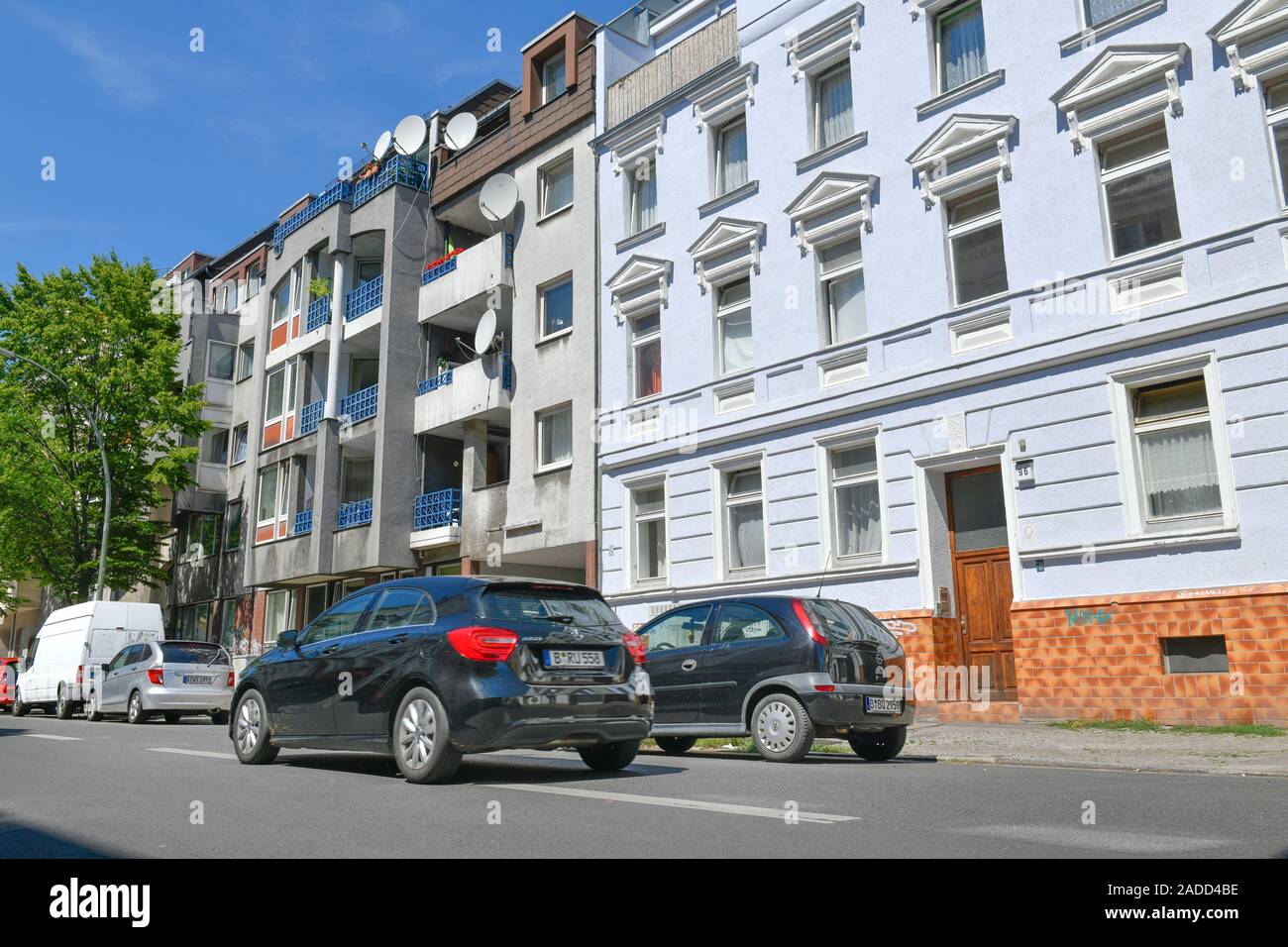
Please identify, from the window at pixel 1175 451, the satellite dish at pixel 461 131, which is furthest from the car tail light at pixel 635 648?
the satellite dish at pixel 461 131

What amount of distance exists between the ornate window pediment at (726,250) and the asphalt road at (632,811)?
1160 centimetres

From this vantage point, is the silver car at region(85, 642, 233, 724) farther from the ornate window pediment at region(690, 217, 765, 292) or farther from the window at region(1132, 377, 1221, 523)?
the window at region(1132, 377, 1221, 523)

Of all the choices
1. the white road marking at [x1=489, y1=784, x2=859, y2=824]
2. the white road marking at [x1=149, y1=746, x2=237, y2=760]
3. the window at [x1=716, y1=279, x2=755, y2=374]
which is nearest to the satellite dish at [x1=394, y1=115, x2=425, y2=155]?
the window at [x1=716, y1=279, x2=755, y2=374]

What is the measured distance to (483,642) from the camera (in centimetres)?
799

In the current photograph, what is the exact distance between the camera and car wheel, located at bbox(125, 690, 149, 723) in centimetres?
2072

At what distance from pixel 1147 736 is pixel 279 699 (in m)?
9.32

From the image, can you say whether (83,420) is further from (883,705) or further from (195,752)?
(883,705)

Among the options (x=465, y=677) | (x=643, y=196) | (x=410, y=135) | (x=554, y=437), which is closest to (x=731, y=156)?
(x=643, y=196)

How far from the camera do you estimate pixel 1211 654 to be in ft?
43.6

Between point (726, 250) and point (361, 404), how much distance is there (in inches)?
503

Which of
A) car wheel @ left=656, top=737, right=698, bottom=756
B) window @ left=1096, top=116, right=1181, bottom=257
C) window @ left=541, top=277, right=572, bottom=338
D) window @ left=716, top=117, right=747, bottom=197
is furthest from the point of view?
window @ left=541, top=277, right=572, bottom=338

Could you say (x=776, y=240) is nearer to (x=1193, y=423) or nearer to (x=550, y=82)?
(x=1193, y=423)

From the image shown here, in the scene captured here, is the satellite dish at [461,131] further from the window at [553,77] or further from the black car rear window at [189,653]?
the black car rear window at [189,653]

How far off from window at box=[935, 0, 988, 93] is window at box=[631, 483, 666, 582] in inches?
350
